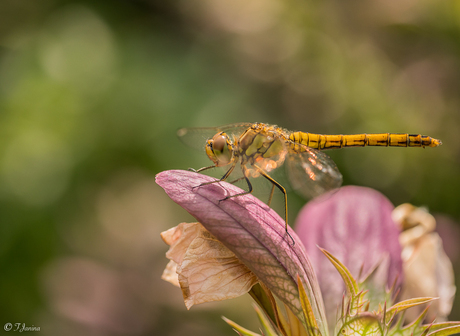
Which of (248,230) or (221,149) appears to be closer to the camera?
(248,230)

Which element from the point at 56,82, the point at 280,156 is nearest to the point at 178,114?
the point at 56,82

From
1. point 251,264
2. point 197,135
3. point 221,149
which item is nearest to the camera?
point 251,264

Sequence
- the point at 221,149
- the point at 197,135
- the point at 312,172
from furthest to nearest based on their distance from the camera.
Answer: the point at 197,135
the point at 312,172
the point at 221,149

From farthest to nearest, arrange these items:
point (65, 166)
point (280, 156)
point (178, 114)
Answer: point (178, 114)
point (65, 166)
point (280, 156)

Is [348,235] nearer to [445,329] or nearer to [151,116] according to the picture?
[445,329]

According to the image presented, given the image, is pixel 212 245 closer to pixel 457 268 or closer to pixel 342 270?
pixel 342 270

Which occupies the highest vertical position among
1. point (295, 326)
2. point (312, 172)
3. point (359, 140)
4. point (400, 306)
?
point (359, 140)

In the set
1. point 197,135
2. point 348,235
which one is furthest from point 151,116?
point 348,235
